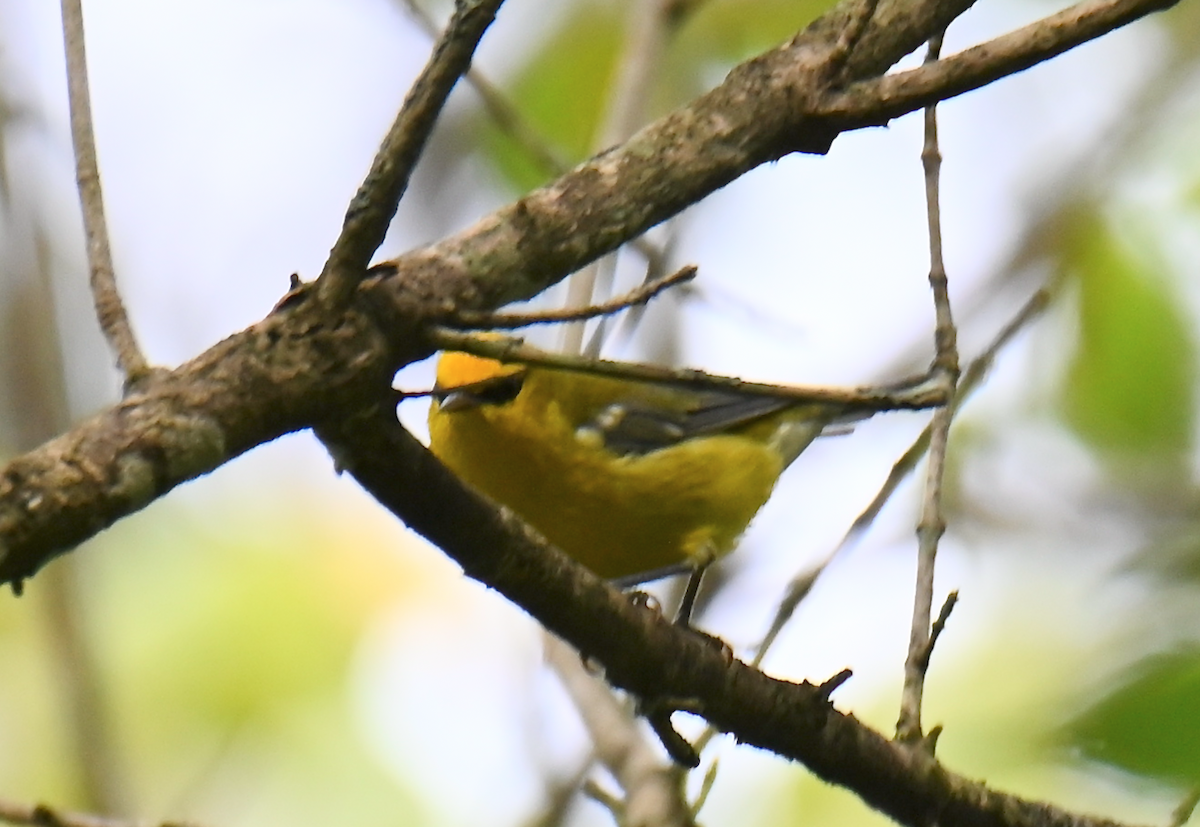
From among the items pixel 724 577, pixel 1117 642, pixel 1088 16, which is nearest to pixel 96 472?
pixel 1088 16

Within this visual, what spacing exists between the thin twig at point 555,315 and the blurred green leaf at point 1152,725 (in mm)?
937

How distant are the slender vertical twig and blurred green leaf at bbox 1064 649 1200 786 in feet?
1.78

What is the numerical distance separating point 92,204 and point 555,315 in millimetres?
748

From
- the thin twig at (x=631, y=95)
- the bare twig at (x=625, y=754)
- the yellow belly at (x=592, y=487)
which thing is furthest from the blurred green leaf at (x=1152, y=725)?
the thin twig at (x=631, y=95)

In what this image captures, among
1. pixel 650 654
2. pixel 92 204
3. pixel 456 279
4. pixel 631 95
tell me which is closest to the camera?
pixel 456 279

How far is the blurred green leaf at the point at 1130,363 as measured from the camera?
3527mm

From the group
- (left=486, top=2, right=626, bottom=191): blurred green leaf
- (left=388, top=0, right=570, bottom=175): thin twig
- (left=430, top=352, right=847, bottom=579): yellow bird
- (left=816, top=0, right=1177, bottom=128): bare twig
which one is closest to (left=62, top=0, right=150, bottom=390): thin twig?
(left=816, top=0, right=1177, bottom=128): bare twig

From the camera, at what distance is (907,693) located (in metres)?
2.54

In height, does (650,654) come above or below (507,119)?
below

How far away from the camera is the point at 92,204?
6.10 ft

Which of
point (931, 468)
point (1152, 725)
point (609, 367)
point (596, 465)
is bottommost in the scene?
point (609, 367)

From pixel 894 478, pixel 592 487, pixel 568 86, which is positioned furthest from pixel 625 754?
pixel 568 86

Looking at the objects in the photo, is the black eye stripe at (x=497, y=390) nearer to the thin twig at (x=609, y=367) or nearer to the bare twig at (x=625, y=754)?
the bare twig at (x=625, y=754)

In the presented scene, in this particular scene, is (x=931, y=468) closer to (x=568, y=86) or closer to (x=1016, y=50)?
(x=1016, y=50)
